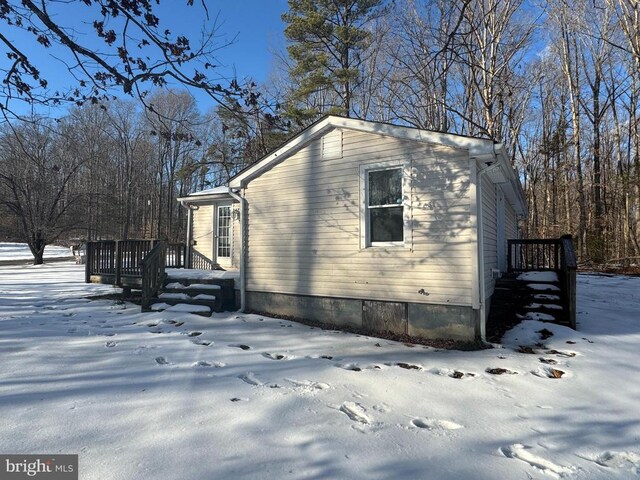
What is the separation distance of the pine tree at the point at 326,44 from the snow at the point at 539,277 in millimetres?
10824

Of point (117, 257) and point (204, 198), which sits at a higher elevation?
point (204, 198)

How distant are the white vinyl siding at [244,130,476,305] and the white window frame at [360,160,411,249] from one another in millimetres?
49

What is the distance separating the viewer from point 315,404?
10.9 ft

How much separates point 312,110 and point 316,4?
4523 millimetres

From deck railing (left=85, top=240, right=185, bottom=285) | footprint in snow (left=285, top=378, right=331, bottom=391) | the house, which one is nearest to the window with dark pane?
the house

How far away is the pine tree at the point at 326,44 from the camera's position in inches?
625

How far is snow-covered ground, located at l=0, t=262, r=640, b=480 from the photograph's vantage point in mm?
2432

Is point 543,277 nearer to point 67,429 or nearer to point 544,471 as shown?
point 544,471

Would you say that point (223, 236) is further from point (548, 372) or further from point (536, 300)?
point (548, 372)

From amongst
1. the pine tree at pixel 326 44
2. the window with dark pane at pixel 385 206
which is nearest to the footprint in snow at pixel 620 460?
the window with dark pane at pixel 385 206

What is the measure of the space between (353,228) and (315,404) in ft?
12.0

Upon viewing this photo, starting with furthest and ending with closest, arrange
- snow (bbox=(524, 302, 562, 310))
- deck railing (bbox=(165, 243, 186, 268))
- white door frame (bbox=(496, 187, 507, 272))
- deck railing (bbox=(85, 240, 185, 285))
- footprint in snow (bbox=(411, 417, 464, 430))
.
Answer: deck railing (bbox=(165, 243, 186, 268)) → deck railing (bbox=(85, 240, 185, 285)) → white door frame (bbox=(496, 187, 507, 272)) → snow (bbox=(524, 302, 562, 310)) → footprint in snow (bbox=(411, 417, 464, 430))

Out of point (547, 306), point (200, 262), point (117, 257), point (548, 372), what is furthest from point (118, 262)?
point (547, 306)

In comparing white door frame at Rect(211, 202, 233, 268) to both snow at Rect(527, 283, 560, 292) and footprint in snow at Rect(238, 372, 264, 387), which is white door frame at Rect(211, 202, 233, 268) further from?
snow at Rect(527, 283, 560, 292)
